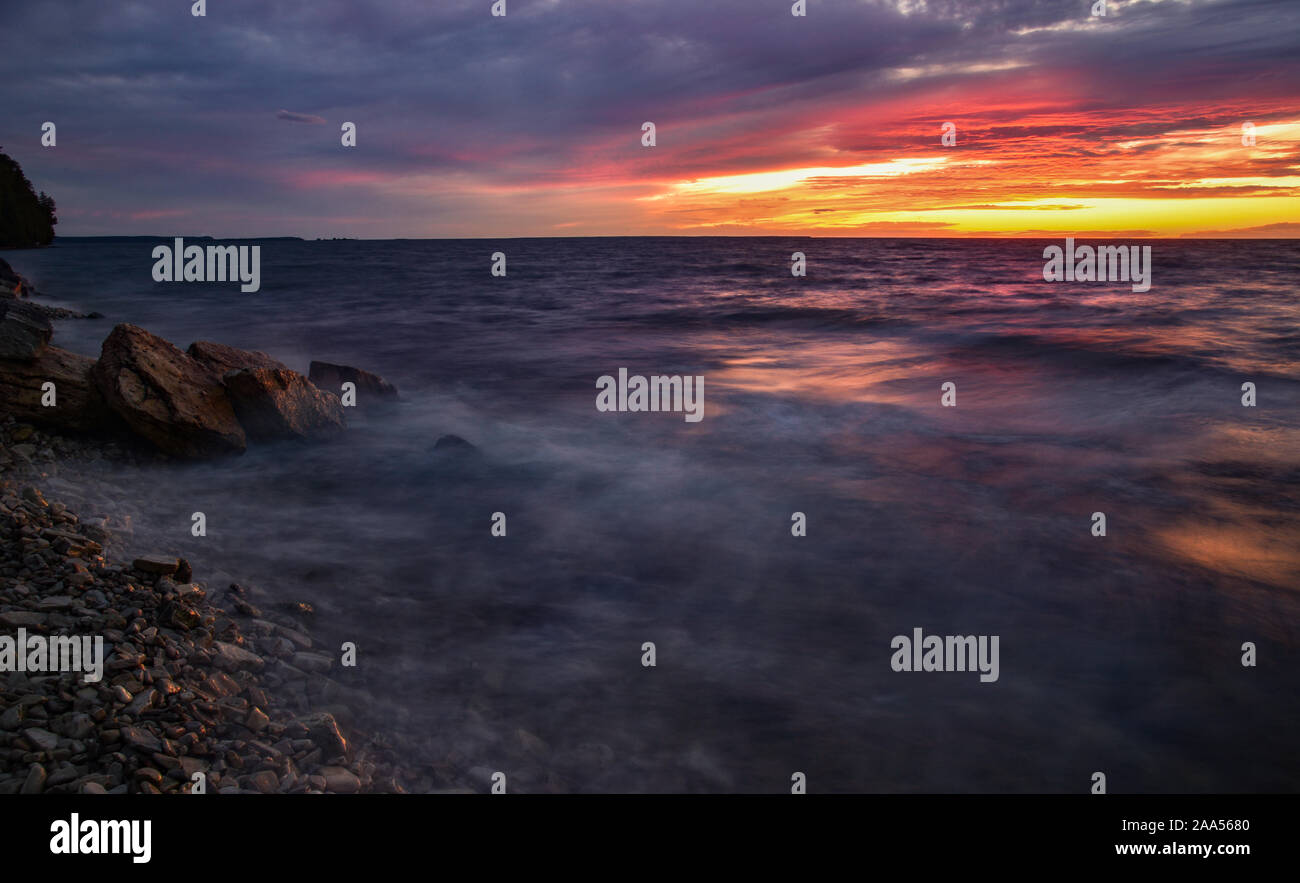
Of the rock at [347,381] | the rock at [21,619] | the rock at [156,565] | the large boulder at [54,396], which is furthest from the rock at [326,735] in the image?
the rock at [347,381]

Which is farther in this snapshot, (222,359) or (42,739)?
(222,359)

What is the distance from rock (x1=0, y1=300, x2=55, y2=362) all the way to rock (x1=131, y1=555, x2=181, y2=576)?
5527 mm

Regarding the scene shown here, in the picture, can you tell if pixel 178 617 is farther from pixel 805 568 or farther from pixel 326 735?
pixel 805 568

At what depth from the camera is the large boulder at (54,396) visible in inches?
363

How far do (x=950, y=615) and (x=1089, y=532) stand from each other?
3.07 meters

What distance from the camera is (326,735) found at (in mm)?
4566

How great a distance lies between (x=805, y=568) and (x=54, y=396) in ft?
31.3

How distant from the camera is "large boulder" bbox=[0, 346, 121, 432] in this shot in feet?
30.3

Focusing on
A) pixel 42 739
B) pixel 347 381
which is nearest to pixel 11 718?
pixel 42 739

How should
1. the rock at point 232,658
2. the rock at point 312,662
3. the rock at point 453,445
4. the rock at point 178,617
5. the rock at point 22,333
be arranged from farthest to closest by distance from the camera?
the rock at point 453,445
the rock at point 22,333
the rock at point 312,662
the rock at point 178,617
the rock at point 232,658

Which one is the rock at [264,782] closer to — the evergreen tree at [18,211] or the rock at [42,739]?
the rock at [42,739]

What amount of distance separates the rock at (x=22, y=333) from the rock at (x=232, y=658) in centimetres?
679

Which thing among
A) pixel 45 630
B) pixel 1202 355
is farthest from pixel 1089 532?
pixel 1202 355

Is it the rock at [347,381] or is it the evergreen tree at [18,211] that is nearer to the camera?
the rock at [347,381]
